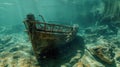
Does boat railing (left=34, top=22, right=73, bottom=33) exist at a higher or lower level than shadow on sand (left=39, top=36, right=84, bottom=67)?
higher

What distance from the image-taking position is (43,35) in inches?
A: 405

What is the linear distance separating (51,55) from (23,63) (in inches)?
78.4

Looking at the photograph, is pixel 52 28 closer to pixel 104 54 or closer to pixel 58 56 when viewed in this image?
pixel 58 56

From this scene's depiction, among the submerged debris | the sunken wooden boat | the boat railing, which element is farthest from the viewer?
the submerged debris

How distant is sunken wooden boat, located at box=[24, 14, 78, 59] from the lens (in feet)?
31.2

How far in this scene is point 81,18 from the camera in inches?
1213

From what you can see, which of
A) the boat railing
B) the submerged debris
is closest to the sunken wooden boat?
the boat railing

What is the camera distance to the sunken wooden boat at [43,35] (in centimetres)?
950

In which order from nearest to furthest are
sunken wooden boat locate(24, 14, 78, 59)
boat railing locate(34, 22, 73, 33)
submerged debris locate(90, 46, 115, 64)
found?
sunken wooden boat locate(24, 14, 78, 59) < boat railing locate(34, 22, 73, 33) < submerged debris locate(90, 46, 115, 64)

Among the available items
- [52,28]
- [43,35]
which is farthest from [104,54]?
[43,35]

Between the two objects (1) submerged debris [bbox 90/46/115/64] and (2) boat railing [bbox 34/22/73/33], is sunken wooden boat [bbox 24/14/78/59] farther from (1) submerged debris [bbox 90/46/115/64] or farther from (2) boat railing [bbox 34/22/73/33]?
(1) submerged debris [bbox 90/46/115/64]

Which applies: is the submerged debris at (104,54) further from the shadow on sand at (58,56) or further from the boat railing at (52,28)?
the boat railing at (52,28)

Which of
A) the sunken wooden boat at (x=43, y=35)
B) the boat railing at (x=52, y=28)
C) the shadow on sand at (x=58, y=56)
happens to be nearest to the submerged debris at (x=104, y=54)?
the shadow on sand at (x=58, y=56)

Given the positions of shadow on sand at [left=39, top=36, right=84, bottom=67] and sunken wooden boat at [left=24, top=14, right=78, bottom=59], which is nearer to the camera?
sunken wooden boat at [left=24, top=14, right=78, bottom=59]
